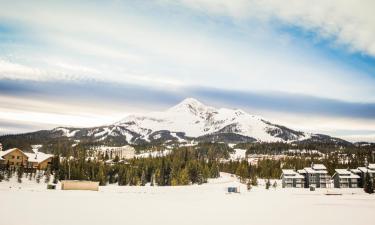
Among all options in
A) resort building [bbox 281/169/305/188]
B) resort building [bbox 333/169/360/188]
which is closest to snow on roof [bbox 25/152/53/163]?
resort building [bbox 281/169/305/188]

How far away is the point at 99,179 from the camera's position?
99.8 m

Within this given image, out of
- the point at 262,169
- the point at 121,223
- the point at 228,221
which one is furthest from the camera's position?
the point at 262,169

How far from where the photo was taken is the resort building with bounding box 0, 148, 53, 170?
10365cm

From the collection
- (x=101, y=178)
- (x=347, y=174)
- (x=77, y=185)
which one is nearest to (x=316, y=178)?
(x=347, y=174)

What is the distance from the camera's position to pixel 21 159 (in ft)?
351

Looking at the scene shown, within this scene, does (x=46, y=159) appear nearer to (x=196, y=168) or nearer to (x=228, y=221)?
(x=196, y=168)

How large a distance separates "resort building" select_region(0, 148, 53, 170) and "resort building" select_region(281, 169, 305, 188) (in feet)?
235

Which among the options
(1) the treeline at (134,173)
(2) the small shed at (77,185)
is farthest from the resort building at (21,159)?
(2) the small shed at (77,185)

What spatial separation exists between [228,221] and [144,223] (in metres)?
6.76

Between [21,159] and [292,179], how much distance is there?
81.0 m

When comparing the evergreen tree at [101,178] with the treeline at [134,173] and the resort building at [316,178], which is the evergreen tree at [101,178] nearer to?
the treeline at [134,173]

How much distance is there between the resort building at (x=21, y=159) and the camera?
→ 10365 cm

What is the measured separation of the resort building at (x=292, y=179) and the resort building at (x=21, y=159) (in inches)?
2824

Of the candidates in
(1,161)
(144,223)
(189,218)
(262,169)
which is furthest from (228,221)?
(262,169)
